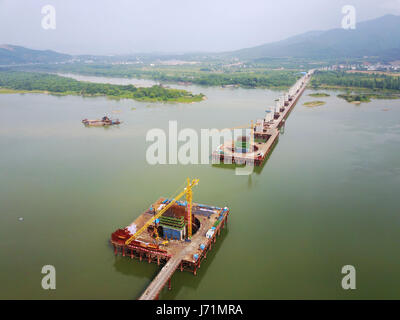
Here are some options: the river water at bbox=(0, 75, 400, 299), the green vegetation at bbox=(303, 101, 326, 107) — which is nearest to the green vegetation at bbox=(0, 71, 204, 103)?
the green vegetation at bbox=(303, 101, 326, 107)

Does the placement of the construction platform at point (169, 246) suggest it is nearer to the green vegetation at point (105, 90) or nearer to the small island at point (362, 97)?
the green vegetation at point (105, 90)

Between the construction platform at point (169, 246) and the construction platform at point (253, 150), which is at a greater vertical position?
the construction platform at point (253, 150)

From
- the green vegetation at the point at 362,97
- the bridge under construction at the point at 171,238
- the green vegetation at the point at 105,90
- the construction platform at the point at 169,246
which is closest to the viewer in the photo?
the construction platform at the point at 169,246

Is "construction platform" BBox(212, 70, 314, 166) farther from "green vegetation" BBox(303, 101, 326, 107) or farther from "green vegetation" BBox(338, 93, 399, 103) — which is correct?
"green vegetation" BBox(338, 93, 399, 103)

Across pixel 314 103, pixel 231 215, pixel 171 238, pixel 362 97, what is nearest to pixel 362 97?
pixel 362 97

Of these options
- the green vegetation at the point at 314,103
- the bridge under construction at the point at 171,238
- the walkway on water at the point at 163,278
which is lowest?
the walkway on water at the point at 163,278

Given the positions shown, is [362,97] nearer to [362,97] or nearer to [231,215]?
[362,97]

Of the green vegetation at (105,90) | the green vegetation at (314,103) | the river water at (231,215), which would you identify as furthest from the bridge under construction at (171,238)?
the green vegetation at (314,103)

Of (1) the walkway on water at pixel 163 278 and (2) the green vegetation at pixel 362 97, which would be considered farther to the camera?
(2) the green vegetation at pixel 362 97
